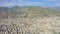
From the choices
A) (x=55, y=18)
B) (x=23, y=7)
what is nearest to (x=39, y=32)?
(x=55, y=18)

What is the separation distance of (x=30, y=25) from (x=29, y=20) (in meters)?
0.08

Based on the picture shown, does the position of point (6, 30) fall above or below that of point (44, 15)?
below

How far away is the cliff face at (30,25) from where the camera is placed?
7.10 ft

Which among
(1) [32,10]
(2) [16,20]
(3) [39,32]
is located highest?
(1) [32,10]

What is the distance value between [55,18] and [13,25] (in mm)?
683

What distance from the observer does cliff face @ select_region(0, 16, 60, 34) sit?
2.16 metres

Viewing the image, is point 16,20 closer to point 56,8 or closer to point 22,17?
point 22,17

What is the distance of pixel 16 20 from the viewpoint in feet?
7.33

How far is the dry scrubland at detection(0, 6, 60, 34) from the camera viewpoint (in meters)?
2.17

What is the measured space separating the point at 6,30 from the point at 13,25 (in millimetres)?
138

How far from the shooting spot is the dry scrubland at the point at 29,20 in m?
2.17

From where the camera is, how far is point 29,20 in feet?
7.29

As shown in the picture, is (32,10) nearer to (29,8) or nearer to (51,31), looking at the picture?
(29,8)

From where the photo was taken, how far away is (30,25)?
7.23ft
